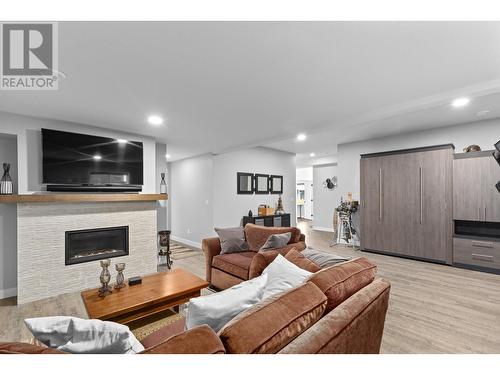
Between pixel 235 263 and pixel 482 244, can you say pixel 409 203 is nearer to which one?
pixel 482 244

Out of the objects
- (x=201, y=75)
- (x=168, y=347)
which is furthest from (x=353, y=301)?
(x=201, y=75)

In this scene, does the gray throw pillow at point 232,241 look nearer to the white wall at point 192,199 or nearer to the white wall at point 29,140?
the white wall at point 192,199

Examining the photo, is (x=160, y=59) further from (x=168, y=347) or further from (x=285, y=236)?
(x=285, y=236)

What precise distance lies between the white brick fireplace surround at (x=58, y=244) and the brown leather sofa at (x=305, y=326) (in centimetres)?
255

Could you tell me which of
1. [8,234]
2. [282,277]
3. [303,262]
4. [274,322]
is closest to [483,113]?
[303,262]

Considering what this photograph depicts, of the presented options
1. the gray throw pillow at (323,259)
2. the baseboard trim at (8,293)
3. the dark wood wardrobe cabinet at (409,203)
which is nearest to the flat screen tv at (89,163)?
the baseboard trim at (8,293)

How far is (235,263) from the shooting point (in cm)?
289

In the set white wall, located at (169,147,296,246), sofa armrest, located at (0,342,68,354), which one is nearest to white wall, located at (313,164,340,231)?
white wall, located at (169,147,296,246)

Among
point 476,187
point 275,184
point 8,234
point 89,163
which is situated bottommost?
point 8,234

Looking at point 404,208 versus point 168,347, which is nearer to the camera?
point 168,347

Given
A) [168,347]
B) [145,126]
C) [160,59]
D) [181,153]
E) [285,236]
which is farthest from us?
[181,153]

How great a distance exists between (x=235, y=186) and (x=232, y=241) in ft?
8.78

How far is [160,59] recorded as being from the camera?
1.78m

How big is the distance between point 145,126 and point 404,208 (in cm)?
478
